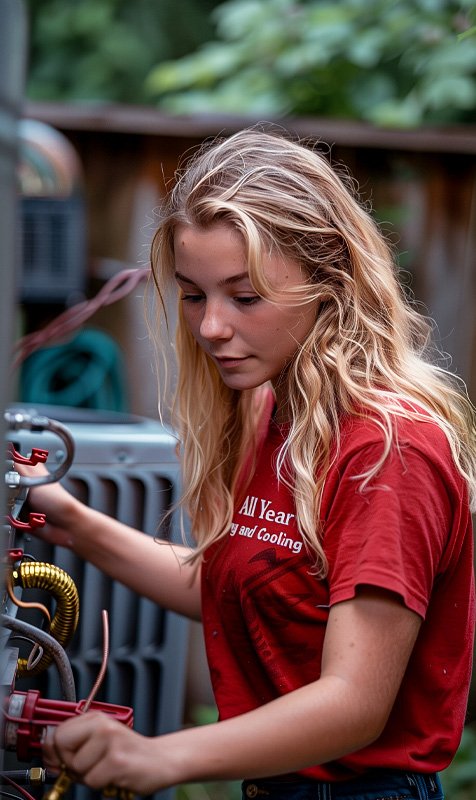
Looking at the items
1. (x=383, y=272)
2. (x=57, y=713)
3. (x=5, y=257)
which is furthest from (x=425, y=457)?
(x=5, y=257)

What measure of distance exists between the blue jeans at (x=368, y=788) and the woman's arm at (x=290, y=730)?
218 mm

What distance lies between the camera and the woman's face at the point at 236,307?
4.36ft

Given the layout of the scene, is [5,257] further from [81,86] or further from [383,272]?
[81,86]

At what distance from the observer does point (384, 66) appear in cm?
443

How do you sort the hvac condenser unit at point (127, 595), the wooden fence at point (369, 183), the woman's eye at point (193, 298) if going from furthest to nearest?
1. the wooden fence at point (369, 183)
2. the hvac condenser unit at point (127, 595)
3. the woman's eye at point (193, 298)

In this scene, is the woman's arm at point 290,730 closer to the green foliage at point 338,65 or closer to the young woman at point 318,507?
the young woman at point 318,507

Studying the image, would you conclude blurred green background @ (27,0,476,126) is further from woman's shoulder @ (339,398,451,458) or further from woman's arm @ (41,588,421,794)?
woman's arm @ (41,588,421,794)

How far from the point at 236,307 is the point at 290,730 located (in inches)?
21.1

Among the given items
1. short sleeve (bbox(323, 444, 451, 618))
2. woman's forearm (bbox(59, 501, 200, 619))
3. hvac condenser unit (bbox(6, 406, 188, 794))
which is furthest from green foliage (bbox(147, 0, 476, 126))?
A: short sleeve (bbox(323, 444, 451, 618))

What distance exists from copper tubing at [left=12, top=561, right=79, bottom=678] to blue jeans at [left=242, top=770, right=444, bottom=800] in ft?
1.19

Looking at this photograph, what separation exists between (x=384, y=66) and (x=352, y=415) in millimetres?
3451

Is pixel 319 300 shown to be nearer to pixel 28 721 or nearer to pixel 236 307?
pixel 236 307

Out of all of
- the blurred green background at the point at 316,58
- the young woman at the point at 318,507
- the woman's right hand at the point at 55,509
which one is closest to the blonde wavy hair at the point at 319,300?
the young woman at the point at 318,507

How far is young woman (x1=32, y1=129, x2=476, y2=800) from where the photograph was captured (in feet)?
3.77
